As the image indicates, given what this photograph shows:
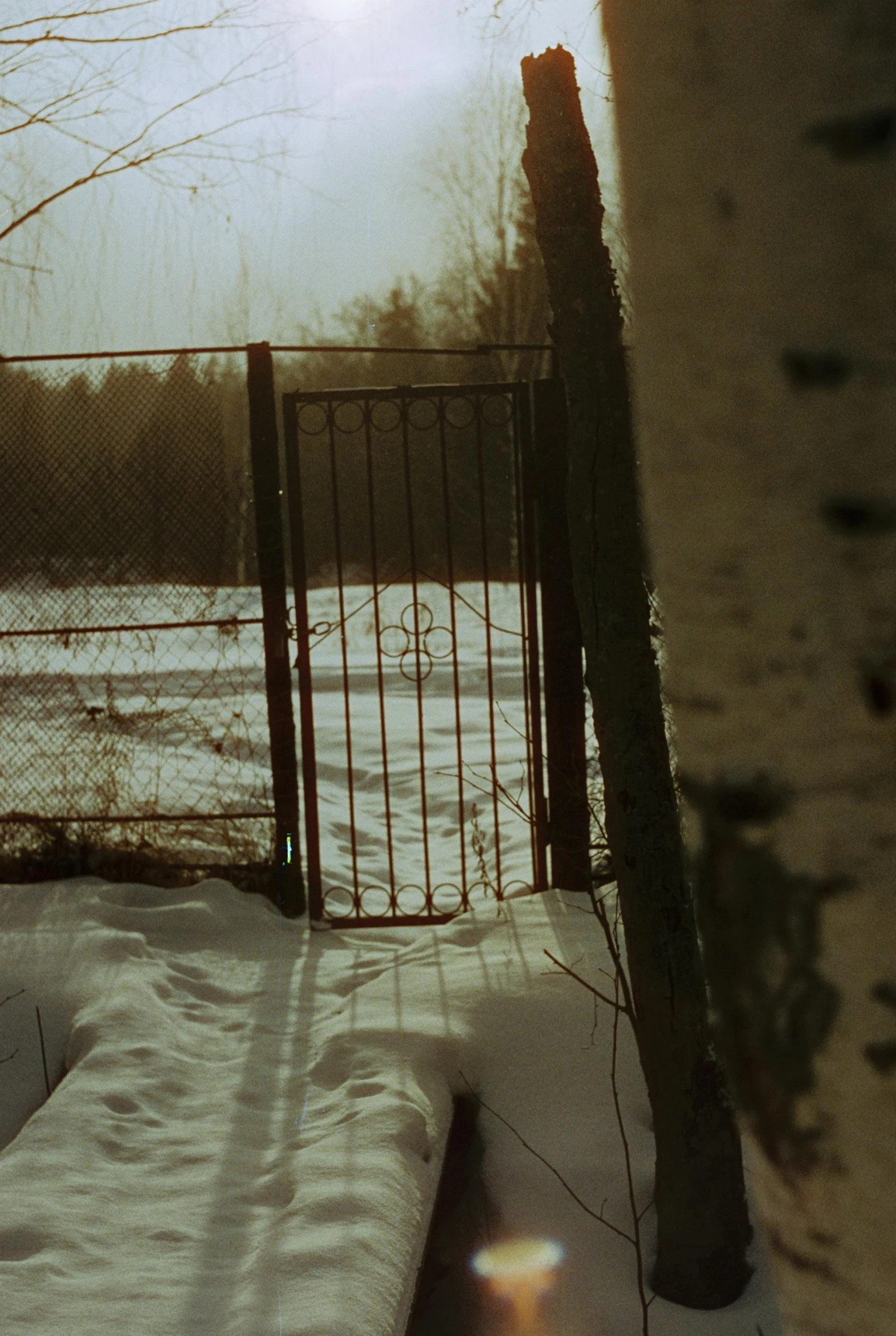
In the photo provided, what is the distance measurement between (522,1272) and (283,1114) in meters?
0.78

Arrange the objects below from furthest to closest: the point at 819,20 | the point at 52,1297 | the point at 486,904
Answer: the point at 486,904 → the point at 52,1297 → the point at 819,20

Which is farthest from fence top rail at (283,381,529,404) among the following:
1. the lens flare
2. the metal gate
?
the lens flare

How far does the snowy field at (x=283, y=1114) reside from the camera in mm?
2268

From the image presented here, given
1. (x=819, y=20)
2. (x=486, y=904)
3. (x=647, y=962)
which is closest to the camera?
(x=819, y=20)

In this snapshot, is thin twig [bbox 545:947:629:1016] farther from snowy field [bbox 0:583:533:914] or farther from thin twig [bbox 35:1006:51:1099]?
thin twig [bbox 35:1006:51:1099]

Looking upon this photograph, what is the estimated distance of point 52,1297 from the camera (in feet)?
7.09

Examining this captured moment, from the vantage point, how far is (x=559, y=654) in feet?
15.1

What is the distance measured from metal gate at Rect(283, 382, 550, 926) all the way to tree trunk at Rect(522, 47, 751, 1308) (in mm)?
637

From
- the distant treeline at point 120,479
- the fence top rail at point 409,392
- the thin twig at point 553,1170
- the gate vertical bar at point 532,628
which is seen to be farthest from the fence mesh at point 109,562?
the thin twig at point 553,1170

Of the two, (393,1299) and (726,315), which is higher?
(726,315)

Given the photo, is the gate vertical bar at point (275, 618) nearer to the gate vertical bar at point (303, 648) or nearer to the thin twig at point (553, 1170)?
the gate vertical bar at point (303, 648)

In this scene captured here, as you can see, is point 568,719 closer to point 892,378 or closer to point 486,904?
point 486,904

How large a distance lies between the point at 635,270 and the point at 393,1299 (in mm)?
2108

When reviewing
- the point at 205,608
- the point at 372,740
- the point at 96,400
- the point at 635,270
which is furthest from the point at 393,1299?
the point at 372,740
